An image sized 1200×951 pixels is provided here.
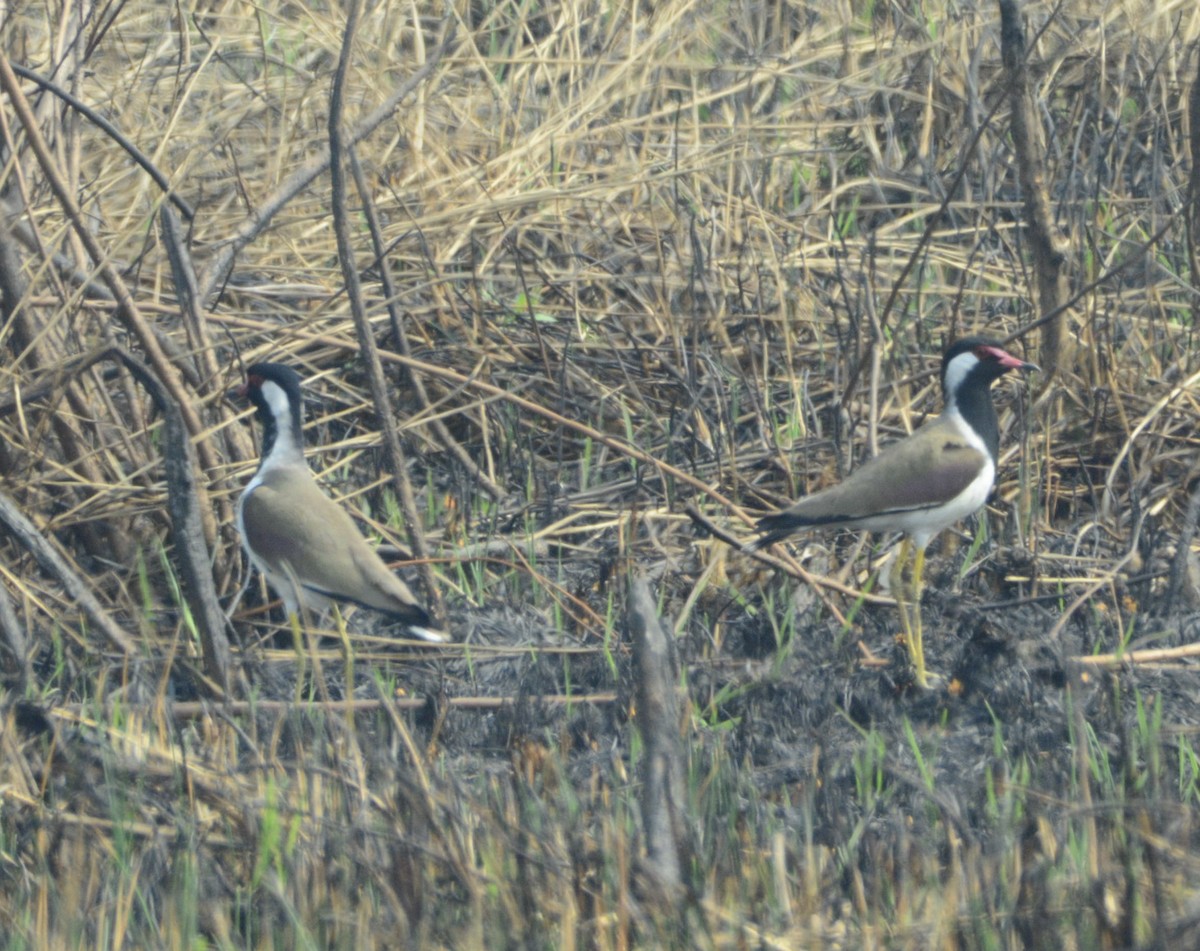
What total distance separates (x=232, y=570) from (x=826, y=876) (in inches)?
103

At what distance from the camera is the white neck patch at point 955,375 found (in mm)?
5043

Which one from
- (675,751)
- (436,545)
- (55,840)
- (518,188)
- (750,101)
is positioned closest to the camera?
(675,751)

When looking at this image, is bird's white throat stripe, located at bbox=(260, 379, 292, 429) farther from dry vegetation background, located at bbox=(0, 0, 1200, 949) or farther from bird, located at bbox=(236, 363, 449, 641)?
dry vegetation background, located at bbox=(0, 0, 1200, 949)

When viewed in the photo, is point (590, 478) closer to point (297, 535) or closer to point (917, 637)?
point (297, 535)

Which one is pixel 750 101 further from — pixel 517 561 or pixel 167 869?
pixel 167 869

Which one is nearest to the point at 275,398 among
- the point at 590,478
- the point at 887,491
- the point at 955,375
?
the point at 590,478

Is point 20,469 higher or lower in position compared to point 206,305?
lower

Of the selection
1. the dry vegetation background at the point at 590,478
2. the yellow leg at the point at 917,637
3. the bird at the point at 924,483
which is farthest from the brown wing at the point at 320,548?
the yellow leg at the point at 917,637

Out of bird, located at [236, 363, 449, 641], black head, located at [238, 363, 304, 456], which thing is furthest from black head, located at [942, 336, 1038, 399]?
black head, located at [238, 363, 304, 456]

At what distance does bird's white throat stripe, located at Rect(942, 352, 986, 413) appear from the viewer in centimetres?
504

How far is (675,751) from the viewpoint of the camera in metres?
2.68

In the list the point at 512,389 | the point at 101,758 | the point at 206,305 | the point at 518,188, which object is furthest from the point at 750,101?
the point at 101,758

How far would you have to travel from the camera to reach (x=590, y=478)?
5.84 metres

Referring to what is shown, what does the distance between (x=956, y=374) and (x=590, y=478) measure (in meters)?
1.36
